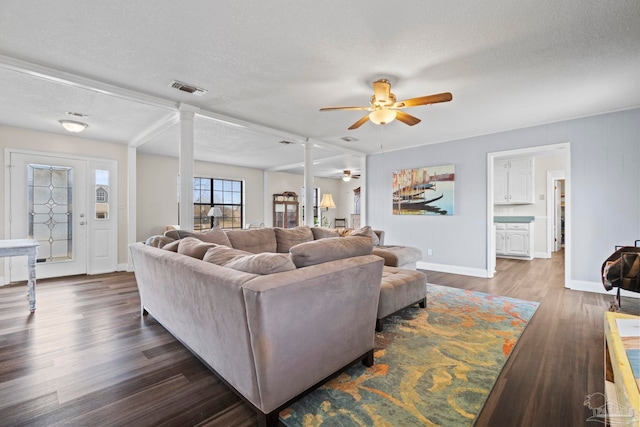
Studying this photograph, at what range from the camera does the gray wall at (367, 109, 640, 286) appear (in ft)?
12.4

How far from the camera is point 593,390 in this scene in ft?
5.76

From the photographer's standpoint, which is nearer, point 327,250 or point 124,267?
point 327,250

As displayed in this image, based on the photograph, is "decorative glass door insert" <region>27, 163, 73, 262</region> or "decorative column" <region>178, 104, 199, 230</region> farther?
"decorative glass door insert" <region>27, 163, 73, 262</region>

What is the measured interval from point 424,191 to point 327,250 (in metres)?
4.52

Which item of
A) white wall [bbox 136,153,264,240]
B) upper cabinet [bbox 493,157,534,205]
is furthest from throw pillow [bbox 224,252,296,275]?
upper cabinet [bbox 493,157,534,205]

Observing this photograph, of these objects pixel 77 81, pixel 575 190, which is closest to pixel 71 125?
pixel 77 81

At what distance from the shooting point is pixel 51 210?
487cm

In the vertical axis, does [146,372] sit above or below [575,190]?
below

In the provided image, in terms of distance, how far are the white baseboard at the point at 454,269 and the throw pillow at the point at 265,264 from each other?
454cm

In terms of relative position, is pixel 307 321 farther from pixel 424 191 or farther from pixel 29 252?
pixel 424 191

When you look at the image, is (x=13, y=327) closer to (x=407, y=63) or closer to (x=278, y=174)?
(x=407, y=63)

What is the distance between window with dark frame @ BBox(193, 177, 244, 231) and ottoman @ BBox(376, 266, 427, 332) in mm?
5843

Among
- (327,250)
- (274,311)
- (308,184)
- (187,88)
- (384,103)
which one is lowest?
(274,311)

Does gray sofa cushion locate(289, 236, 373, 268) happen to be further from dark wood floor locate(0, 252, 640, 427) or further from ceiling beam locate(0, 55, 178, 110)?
ceiling beam locate(0, 55, 178, 110)
